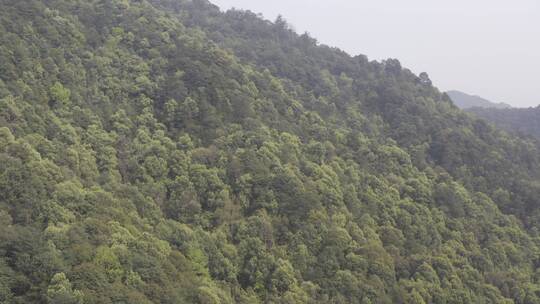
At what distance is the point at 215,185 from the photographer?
33281mm

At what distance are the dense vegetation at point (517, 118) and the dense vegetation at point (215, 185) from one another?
34059 millimetres

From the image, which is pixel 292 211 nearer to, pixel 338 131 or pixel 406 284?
pixel 406 284

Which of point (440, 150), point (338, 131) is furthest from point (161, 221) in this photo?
point (440, 150)

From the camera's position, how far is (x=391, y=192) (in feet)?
137

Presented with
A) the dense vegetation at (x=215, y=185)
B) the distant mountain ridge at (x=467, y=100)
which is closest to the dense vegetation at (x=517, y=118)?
the dense vegetation at (x=215, y=185)

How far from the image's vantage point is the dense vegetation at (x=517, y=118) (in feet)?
291

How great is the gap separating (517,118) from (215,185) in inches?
3084

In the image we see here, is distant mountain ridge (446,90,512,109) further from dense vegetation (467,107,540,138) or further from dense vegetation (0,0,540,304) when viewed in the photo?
dense vegetation (0,0,540,304)

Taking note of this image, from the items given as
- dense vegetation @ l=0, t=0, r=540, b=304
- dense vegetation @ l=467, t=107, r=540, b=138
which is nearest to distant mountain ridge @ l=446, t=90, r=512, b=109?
dense vegetation @ l=467, t=107, r=540, b=138

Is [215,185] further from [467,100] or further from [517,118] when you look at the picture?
[467,100]

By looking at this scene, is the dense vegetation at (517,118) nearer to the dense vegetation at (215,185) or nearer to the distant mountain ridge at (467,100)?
the dense vegetation at (215,185)

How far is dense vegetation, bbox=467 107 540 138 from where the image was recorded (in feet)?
291

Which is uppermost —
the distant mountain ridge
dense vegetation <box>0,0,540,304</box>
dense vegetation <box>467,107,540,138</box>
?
the distant mountain ridge

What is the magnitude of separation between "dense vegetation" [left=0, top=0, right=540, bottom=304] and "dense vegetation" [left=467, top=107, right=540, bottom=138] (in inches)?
1341
